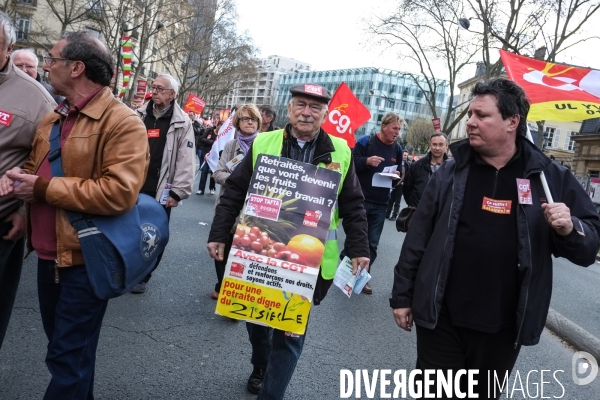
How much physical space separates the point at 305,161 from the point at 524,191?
113 cm

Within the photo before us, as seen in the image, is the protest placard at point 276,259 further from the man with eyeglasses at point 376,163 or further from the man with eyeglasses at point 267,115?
the man with eyeglasses at point 267,115

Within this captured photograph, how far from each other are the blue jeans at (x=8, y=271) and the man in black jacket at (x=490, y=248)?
79.0 inches

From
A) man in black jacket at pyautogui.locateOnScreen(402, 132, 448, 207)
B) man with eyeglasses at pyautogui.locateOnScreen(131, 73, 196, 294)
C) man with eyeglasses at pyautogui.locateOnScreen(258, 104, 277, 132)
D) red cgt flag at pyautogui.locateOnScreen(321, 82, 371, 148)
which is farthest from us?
red cgt flag at pyautogui.locateOnScreen(321, 82, 371, 148)

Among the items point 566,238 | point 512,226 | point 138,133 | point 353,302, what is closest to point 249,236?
point 138,133

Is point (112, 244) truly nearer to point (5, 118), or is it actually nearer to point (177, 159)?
point (5, 118)

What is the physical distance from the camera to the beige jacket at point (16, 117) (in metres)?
2.71

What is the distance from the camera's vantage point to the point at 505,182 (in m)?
2.63

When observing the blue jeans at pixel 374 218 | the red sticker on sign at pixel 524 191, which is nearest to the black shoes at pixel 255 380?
the red sticker on sign at pixel 524 191

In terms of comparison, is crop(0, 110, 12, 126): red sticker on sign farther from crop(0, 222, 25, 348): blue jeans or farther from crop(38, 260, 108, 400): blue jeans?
crop(38, 260, 108, 400): blue jeans

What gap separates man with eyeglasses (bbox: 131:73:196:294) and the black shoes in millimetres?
2035

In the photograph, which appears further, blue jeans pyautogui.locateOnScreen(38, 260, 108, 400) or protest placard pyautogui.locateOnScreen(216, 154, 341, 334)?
protest placard pyautogui.locateOnScreen(216, 154, 341, 334)

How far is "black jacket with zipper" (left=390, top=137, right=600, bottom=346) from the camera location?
8.21 ft

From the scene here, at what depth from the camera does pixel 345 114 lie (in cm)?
915

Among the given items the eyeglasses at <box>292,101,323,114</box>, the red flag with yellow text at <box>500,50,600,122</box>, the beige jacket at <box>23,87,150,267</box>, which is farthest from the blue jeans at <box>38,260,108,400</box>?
the red flag with yellow text at <box>500,50,600,122</box>
